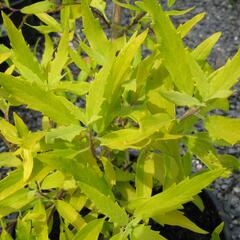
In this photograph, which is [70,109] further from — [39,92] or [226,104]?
[226,104]

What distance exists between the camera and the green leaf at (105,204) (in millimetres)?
459

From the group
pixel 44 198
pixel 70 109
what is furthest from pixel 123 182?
pixel 70 109

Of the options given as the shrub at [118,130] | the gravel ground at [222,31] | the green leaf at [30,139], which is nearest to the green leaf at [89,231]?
the shrub at [118,130]

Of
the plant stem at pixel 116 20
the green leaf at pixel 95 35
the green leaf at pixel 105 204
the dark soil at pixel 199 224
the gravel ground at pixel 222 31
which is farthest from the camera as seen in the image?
the gravel ground at pixel 222 31

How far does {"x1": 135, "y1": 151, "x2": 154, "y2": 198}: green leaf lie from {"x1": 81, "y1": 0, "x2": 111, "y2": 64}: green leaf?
135 mm

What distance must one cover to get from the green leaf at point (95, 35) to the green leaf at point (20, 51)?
0.24ft

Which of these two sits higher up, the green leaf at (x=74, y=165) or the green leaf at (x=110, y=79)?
the green leaf at (x=110, y=79)

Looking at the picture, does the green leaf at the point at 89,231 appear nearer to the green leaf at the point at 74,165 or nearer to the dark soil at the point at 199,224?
the green leaf at the point at 74,165

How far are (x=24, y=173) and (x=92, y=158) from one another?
0.08 m

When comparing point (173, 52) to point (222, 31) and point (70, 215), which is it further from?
point (222, 31)

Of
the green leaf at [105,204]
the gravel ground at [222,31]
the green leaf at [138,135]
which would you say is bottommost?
the gravel ground at [222,31]

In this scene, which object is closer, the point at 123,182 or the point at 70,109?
the point at 70,109

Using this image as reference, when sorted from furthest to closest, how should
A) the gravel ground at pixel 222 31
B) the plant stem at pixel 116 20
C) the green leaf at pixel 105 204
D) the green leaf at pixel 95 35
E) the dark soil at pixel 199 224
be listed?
1. the gravel ground at pixel 222 31
2. the dark soil at pixel 199 224
3. the plant stem at pixel 116 20
4. the green leaf at pixel 95 35
5. the green leaf at pixel 105 204

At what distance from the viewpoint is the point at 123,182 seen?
724 mm
